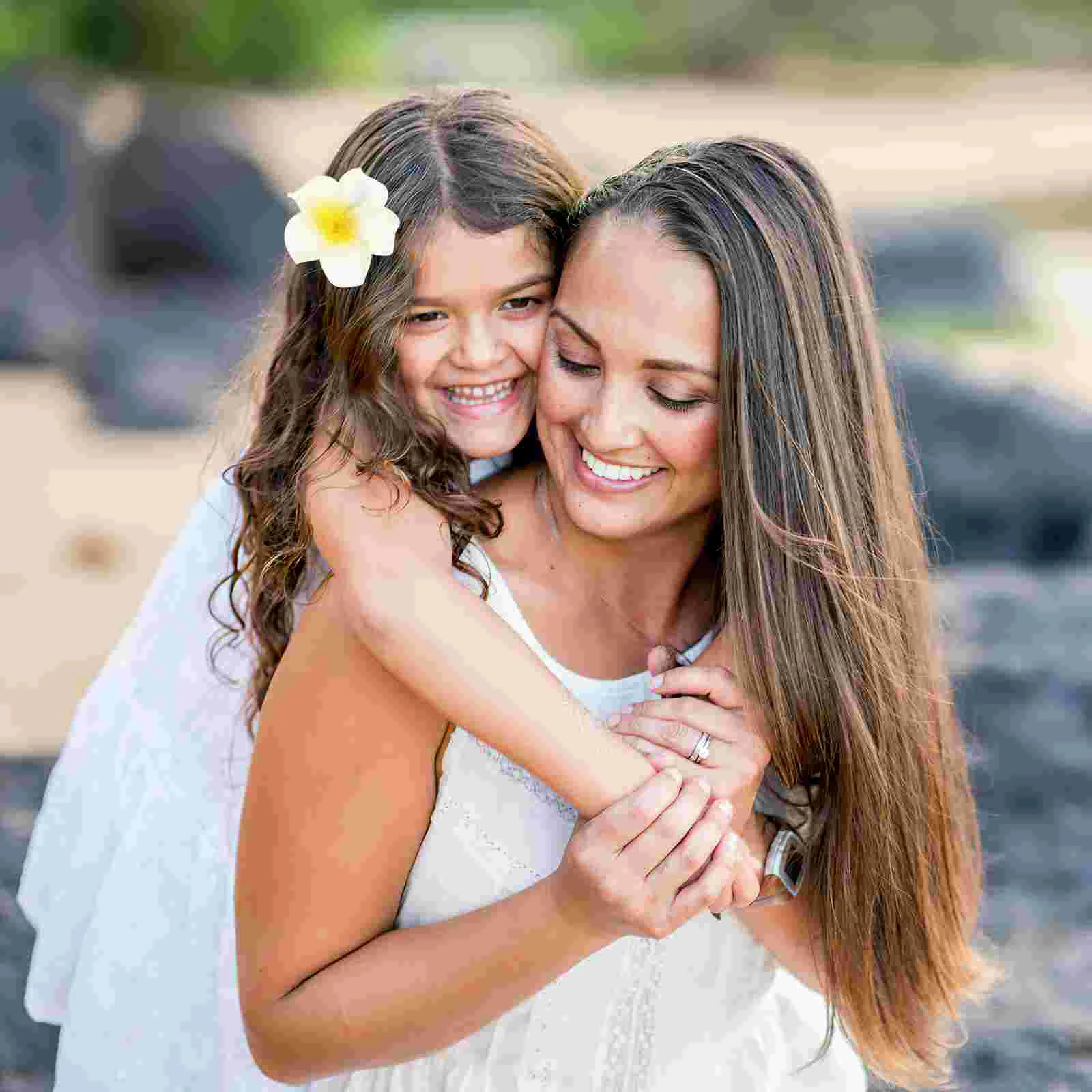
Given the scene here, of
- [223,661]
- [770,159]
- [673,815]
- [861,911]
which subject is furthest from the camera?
[223,661]

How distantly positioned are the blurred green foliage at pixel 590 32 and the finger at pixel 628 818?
11011 mm

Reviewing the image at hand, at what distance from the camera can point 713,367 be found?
1.98m

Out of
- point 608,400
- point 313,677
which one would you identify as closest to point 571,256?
point 608,400

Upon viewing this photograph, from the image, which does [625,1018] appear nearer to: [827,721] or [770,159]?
[827,721]

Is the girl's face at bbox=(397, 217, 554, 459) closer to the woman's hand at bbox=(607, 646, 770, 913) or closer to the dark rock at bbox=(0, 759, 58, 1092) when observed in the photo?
the woman's hand at bbox=(607, 646, 770, 913)

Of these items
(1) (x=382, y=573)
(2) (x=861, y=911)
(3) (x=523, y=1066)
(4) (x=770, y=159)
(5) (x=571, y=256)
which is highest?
(4) (x=770, y=159)

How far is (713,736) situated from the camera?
2012mm

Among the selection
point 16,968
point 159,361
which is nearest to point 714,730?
point 16,968

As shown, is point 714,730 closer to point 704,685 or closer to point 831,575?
point 704,685

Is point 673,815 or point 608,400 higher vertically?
point 608,400

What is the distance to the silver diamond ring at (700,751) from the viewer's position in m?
1.99

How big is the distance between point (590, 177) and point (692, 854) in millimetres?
1207

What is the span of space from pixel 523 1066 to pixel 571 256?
1101mm

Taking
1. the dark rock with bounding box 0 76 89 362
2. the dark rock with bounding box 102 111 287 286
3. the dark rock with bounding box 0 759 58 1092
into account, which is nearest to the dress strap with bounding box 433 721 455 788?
the dark rock with bounding box 0 759 58 1092
